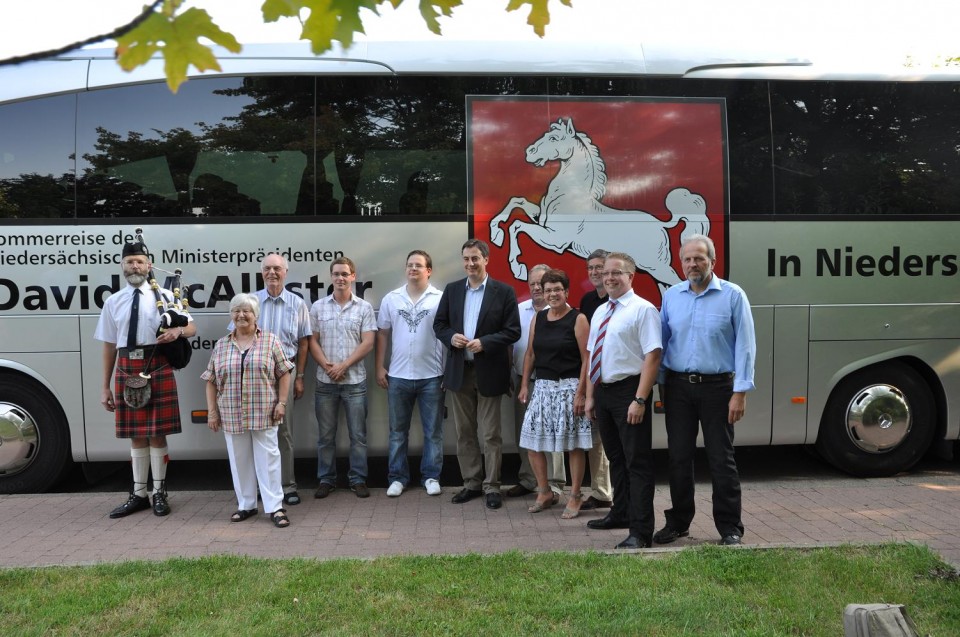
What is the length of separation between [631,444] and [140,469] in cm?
376

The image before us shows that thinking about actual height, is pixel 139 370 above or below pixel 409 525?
above

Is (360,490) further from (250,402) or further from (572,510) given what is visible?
(572,510)

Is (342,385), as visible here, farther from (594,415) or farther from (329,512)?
(594,415)

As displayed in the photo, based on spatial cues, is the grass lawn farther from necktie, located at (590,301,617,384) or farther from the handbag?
the handbag

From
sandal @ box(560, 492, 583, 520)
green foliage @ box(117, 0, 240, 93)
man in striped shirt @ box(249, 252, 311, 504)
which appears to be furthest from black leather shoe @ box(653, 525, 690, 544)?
green foliage @ box(117, 0, 240, 93)

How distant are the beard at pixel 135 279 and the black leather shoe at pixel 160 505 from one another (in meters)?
1.58

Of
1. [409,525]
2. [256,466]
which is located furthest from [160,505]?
[409,525]

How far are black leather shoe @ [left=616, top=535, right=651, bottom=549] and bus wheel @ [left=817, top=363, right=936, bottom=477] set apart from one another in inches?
114

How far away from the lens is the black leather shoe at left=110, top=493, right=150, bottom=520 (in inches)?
236

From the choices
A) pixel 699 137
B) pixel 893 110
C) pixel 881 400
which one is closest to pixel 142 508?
pixel 699 137

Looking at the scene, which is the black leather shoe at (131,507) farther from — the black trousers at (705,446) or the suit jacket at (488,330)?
the black trousers at (705,446)

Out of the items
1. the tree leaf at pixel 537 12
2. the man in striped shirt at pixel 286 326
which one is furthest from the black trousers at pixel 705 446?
the tree leaf at pixel 537 12

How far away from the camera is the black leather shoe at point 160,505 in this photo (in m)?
6.01

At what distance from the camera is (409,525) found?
571 cm
